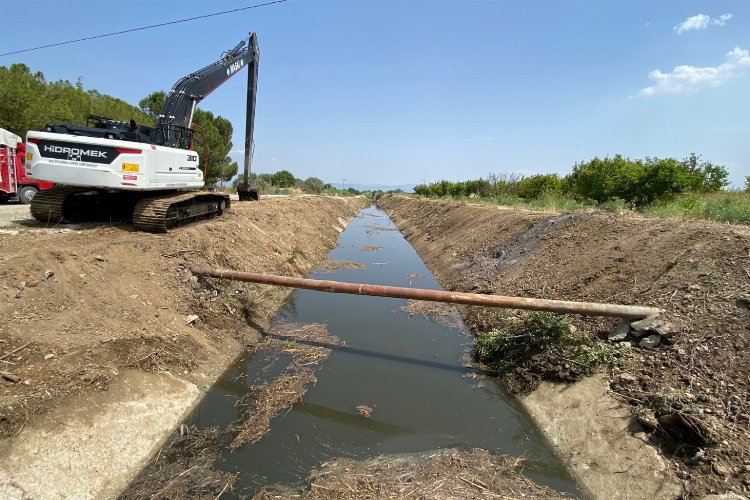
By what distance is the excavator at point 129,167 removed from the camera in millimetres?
8156

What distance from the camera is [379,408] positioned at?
5945 mm

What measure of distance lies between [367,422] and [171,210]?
6.90 m

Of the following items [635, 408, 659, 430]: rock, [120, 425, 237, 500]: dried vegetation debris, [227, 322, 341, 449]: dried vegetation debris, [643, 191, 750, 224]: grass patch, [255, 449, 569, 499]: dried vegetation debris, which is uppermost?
[643, 191, 750, 224]: grass patch

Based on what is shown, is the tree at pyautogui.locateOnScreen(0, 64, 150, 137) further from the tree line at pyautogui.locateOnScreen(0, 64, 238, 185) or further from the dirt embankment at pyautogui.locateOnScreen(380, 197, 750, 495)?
the dirt embankment at pyautogui.locateOnScreen(380, 197, 750, 495)

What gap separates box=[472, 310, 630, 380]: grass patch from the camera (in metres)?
6.17

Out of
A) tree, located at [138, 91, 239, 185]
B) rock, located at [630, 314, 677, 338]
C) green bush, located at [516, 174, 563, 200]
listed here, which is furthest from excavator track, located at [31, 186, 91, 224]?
green bush, located at [516, 174, 563, 200]

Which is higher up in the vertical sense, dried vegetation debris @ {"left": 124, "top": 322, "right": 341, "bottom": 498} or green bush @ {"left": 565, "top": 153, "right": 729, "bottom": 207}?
green bush @ {"left": 565, "top": 153, "right": 729, "bottom": 207}

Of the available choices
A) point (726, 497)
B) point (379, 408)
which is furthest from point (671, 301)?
point (379, 408)

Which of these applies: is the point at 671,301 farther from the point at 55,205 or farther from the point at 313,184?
the point at 313,184

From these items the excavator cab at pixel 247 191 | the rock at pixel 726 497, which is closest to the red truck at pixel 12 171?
the excavator cab at pixel 247 191

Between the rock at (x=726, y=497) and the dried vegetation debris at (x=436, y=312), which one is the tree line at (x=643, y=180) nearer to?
the dried vegetation debris at (x=436, y=312)

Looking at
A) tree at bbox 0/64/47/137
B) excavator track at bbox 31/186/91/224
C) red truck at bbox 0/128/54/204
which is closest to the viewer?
excavator track at bbox 31/186/91/224

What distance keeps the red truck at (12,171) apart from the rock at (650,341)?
18356mm

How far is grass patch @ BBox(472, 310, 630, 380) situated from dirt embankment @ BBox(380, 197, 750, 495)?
0.77ft
